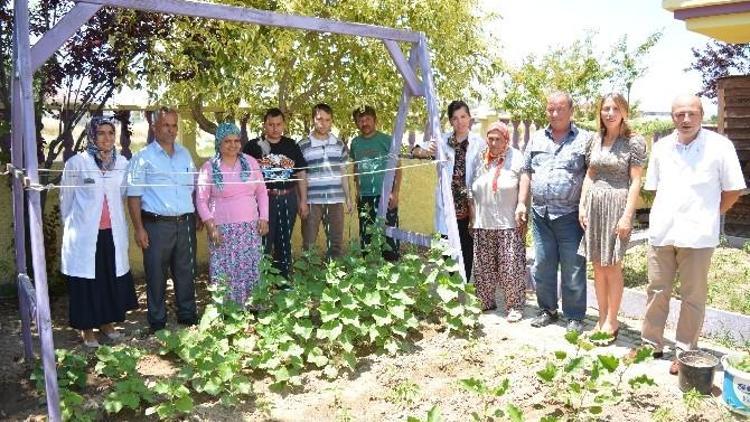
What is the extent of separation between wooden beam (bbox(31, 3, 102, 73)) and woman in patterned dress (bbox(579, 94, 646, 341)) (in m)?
3.05

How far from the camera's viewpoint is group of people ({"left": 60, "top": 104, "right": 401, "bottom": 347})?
163 inches

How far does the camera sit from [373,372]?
12.9 ft

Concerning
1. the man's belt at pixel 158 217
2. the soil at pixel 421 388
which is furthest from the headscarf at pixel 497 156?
the man's belt at pixel 158 217

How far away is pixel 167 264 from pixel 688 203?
3427mm

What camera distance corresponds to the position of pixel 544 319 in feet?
15.4

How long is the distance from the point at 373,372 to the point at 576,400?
1.21 meters

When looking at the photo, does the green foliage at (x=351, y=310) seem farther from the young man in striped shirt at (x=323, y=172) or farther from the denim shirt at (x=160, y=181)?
the denim shirt at (x=160, y=181)

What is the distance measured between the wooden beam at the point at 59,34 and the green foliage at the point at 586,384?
3.01m

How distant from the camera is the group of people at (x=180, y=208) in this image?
13.6 feet

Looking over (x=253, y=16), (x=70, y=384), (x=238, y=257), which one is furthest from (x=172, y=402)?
(x=253, y=16)

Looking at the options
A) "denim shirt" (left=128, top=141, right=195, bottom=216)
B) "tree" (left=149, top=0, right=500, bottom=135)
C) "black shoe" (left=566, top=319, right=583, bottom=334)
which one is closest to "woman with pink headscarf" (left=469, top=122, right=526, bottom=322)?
"black shoe" (left=566, top=319, right=583, bottom=334)

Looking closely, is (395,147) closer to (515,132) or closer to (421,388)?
(421,388)

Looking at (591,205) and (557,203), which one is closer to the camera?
(591,205)

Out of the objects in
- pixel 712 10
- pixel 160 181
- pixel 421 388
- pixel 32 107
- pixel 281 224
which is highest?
pixel 712 10
